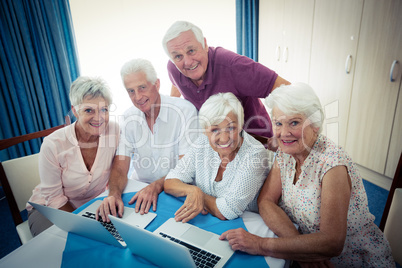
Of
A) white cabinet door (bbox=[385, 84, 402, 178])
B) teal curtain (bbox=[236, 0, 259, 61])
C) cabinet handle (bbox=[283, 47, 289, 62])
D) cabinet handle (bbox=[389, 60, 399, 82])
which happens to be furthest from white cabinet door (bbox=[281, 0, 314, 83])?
white cabinet door (bbox=[385, 84, 402, 178])

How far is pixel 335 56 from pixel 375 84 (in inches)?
22.5

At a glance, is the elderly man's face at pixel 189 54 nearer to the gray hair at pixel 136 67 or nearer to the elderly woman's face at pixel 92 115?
the gray hair at pixel 136 67

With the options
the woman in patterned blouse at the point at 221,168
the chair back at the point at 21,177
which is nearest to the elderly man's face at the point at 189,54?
the woman in patterned blouse at the point at 221,168

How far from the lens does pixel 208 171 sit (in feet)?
4.14

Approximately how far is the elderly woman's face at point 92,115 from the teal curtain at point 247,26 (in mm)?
3012

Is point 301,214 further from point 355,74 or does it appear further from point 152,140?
point 355,74

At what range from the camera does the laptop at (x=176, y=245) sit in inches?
26.7

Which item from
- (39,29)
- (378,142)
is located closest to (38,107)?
(39,29)

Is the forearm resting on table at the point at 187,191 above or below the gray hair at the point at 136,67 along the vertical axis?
below

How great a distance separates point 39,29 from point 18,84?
698mm

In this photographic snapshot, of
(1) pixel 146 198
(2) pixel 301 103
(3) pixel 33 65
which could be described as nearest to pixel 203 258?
(1) pixel 146 198

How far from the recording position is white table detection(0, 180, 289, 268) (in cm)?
84

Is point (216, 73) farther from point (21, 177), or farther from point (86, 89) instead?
point (21, 177)

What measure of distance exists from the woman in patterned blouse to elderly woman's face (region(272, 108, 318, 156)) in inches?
6.8
